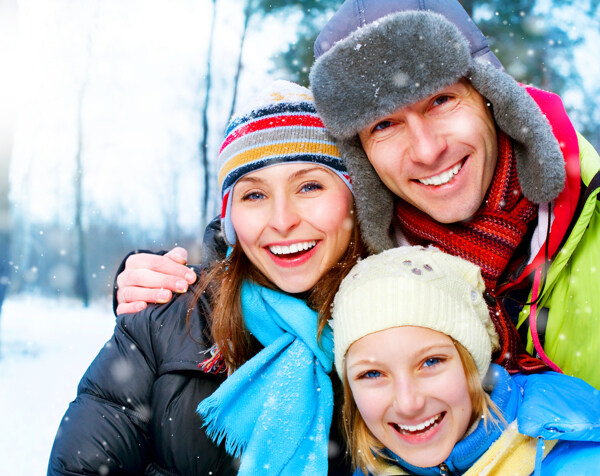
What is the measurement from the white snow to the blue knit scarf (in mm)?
3302

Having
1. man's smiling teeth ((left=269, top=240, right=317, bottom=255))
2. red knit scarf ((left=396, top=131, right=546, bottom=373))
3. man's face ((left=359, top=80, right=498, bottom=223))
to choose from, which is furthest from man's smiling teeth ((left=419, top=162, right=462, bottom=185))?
man's smiling teeth ((left=269, top=240, right=317, bottom=255))

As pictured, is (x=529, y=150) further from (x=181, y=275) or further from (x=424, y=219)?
(x=181, y=275)

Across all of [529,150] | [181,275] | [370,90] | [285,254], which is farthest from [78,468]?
[529,150]

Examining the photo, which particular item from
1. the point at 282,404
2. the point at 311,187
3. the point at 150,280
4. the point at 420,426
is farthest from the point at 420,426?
the point at 150,280

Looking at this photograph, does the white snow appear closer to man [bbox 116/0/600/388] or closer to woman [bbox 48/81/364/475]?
woman [bbox 48/81/364/475]

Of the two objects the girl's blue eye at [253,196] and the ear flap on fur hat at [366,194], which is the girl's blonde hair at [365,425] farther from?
the girl's blue eye at [253,196]

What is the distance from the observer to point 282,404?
7.08ft

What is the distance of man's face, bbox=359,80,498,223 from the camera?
6.89ft

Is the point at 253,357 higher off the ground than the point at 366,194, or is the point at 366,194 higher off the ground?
the point at 366,194

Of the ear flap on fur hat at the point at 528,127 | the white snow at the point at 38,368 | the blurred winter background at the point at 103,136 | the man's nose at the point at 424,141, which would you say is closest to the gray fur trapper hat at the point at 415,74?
the ear flap on fur hat at the point at 528,127

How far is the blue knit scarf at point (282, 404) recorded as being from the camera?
2.13 meters

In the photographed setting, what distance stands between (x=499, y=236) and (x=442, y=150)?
0.42m

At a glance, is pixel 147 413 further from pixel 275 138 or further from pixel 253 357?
pixel 275 138

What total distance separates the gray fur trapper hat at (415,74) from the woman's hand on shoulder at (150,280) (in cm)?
99
